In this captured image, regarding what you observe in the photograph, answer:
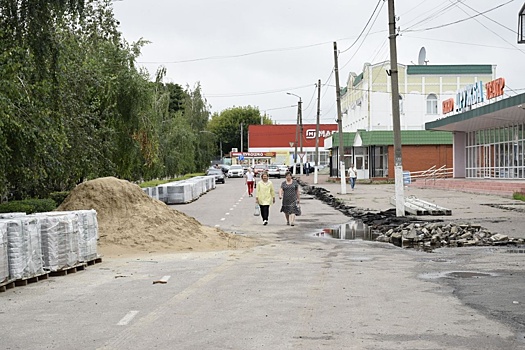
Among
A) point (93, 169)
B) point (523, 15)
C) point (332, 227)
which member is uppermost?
point (523, 15)

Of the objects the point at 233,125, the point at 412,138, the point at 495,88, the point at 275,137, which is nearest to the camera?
the point at 495,88

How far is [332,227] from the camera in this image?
23516mm

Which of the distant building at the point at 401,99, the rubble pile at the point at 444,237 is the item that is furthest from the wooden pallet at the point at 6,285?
the distant building at the point at 401,99

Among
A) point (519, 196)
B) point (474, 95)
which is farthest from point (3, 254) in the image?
point (474, 95)

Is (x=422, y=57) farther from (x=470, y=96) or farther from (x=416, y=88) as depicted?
(x=470, y=96)

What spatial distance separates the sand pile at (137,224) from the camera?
56.0ft

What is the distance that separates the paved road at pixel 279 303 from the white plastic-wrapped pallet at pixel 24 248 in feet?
1.02

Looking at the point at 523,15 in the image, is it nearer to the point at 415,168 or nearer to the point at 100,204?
the point at 100,204

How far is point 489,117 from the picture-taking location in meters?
44.5

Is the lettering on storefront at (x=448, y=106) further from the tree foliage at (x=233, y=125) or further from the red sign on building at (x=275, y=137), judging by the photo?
the tree foliage at (x=233, y=125)

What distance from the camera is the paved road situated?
25.1 feet

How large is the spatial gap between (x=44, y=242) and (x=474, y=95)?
1607 inches

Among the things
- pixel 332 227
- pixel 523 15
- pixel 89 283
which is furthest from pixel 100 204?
pixel 523 15

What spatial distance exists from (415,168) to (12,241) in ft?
190
